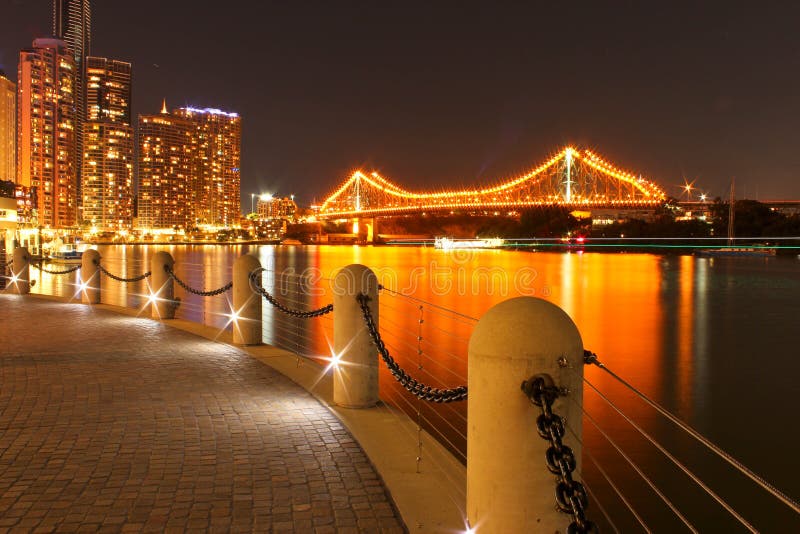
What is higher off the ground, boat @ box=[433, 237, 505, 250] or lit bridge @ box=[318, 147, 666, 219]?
lit bridge @ box=[318, 147, 666, 219]

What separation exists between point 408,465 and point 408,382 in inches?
20.8

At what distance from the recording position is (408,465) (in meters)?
4.39

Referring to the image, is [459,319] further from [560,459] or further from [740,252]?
[740,252]

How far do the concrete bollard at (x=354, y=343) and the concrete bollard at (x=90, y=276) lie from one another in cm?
1014

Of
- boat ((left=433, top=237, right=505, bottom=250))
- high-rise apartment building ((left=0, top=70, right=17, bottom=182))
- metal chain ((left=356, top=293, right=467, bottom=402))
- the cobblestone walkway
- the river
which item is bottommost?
the river

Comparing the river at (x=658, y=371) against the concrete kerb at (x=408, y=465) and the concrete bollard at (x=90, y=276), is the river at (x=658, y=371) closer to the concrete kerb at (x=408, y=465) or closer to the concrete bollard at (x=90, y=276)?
the concrete kerb at (x=408, y=465)

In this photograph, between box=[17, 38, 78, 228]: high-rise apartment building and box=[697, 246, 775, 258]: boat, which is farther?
box=[17, 38, 78, 228]: high-rise apartment building

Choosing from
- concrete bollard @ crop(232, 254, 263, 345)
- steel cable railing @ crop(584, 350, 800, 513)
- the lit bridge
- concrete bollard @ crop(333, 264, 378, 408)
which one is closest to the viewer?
steel cable railing @ crop(584, 350, 800, 513)

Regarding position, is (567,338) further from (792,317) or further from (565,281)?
(565,281)

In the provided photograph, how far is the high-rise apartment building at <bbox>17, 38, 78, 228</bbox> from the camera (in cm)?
16675

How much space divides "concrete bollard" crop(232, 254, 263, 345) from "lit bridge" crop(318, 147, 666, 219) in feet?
230

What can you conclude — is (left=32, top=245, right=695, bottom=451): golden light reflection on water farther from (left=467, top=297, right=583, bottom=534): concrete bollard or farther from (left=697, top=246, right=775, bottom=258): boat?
(left=697, top=246, right=775, bottom=258): boat

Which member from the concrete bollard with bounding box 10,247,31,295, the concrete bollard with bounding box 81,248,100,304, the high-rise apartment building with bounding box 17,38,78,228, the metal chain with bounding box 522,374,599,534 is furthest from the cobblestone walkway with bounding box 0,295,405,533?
the high-rise apartment building with bounding box 17,38,78,228

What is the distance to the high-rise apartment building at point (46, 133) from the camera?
16675 centimetres
